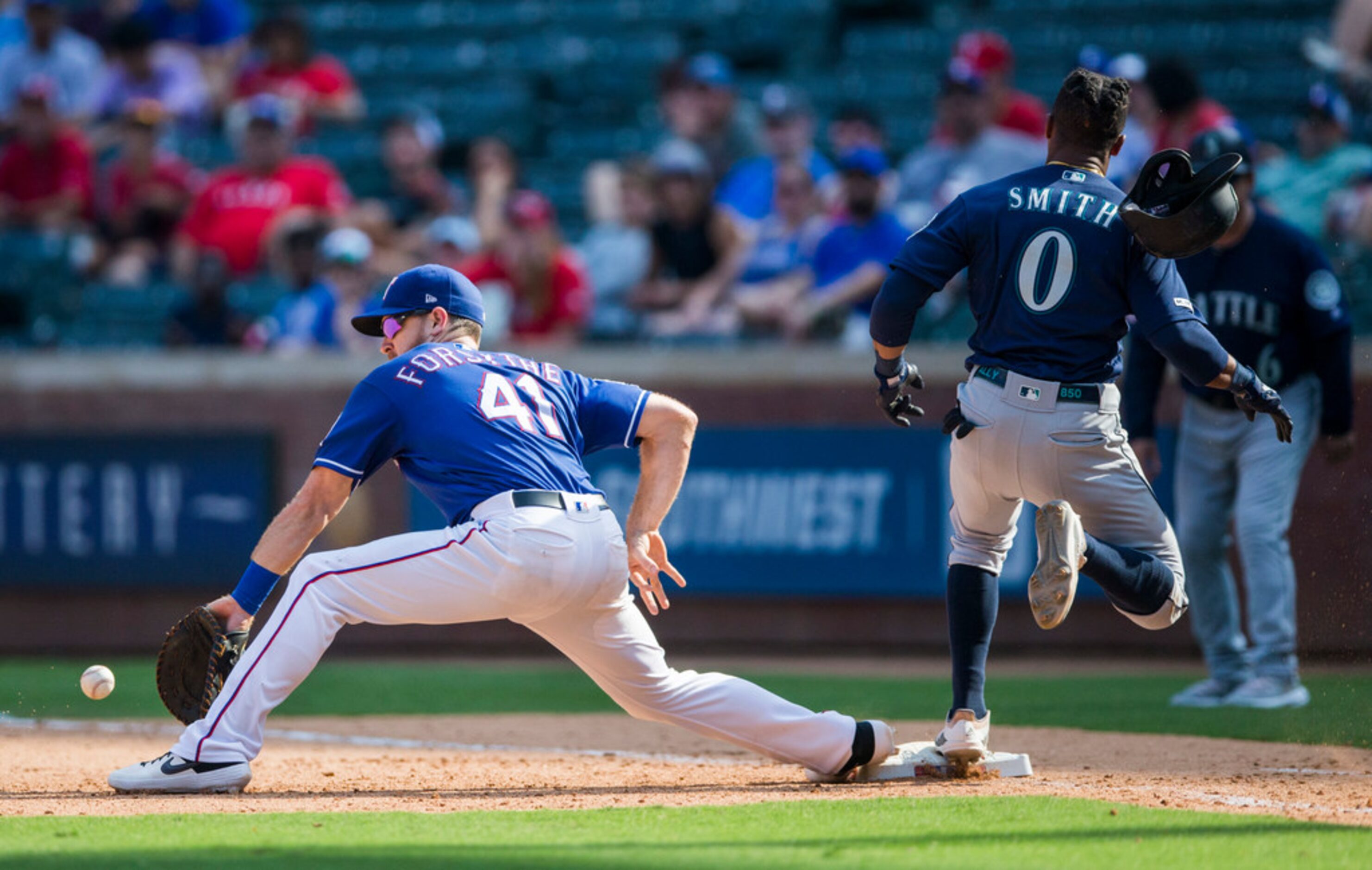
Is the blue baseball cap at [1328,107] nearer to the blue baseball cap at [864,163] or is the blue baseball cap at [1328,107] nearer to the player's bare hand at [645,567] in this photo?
the blue baseball cap at [864,163]

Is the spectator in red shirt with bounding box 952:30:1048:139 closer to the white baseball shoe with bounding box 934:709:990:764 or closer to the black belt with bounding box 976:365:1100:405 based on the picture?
the black belt with bounding box 976:365:1100:405

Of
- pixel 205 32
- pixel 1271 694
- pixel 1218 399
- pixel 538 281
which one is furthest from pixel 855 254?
pixel 205 32

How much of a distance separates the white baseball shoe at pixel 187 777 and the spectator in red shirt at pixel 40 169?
8.43m

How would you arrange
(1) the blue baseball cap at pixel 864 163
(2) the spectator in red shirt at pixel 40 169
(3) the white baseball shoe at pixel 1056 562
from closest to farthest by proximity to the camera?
(3) the white baseball shoe at pixel 1056 562 < (1) the blue baseball cap at pixel 864 163 < (2) the spectator in red shirt at pixel 40 169

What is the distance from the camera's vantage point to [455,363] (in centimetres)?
471

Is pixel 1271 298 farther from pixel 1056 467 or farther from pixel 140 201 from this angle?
pixel 140 201

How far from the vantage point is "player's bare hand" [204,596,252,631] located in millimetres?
4715

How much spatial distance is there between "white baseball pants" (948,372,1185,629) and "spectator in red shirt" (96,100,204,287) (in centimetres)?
844

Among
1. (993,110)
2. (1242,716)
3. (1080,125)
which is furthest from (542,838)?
(993,110)

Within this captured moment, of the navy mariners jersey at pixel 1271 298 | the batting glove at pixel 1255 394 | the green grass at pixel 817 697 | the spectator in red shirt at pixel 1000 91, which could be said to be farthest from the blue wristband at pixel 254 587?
the spectator in red shirt at pixel 1000 91

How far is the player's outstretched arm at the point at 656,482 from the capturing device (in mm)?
4777

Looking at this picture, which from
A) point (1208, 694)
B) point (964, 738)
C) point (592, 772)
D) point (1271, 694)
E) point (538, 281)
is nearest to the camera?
point (964, 738)

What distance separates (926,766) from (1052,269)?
1.51 metres

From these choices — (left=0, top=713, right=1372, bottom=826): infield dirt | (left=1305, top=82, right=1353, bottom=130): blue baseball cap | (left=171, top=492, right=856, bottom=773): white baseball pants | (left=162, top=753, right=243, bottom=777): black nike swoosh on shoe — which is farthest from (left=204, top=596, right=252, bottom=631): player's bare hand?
(left=1305, top=82, right=1353, bottom=130): blue baseball cap
